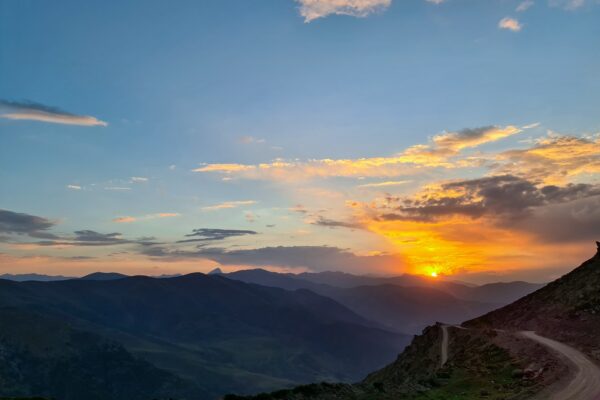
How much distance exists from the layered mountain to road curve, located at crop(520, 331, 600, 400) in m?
0.08

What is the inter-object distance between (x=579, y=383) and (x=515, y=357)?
1664 cm

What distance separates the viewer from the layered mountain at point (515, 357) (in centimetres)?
4781

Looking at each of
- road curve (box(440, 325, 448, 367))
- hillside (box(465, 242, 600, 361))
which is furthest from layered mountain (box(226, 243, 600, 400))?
hillside (box(465, 242, 600, 361))

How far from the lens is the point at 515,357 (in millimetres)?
63594

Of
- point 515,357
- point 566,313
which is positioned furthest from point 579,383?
point 566,313

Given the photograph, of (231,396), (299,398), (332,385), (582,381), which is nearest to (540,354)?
(582,381)

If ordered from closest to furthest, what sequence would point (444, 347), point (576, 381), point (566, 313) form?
point (576, 381) < point (566, 313) < point (444, 347)

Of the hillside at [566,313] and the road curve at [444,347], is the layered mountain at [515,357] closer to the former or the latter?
the road curve at [444,347]

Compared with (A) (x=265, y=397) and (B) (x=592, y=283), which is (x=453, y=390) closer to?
(A) (x=265, y=397)

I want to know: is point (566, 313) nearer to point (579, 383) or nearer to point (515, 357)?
point (515, 357)

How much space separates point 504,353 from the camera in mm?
67688

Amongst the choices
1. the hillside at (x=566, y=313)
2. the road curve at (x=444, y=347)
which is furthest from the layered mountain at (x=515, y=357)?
the hillside at (x=566, y=313)

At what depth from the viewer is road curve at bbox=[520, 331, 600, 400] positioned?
43.6 metres

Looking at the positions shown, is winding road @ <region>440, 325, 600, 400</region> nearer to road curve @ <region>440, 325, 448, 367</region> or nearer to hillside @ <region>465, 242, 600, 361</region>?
hillside @ <region>465, 242, 600, 361</region>
